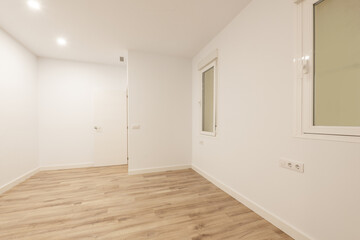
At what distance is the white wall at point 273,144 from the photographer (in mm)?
1305

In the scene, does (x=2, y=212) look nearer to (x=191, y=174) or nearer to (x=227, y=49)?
(x=191, y=174)

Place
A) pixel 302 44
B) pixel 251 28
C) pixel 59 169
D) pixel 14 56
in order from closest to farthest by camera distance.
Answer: pixel 302 44, pixel 251 28, pixel 14 56, pixel 59 169

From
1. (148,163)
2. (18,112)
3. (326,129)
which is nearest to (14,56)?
(18,112)

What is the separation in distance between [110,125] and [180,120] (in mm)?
2027

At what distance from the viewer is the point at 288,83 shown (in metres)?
1.68

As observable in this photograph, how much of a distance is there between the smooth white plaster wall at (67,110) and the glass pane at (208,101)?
282 cm

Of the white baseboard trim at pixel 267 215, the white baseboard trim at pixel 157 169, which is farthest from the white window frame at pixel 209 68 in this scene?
the white baseboard trim at pixel 157 169

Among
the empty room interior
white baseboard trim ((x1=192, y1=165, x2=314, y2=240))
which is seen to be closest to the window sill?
the empty room interior

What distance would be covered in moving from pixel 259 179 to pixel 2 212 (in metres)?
3.44

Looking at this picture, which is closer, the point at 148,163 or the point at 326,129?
the point at 326,129

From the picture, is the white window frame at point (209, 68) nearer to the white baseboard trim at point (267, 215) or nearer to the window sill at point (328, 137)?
the white baseboard trim at point (267, 215)

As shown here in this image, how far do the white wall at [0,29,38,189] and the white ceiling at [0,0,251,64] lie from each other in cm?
33

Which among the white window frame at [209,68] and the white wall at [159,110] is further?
the white wall at [159,110]

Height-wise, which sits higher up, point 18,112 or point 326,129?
point 18,112
